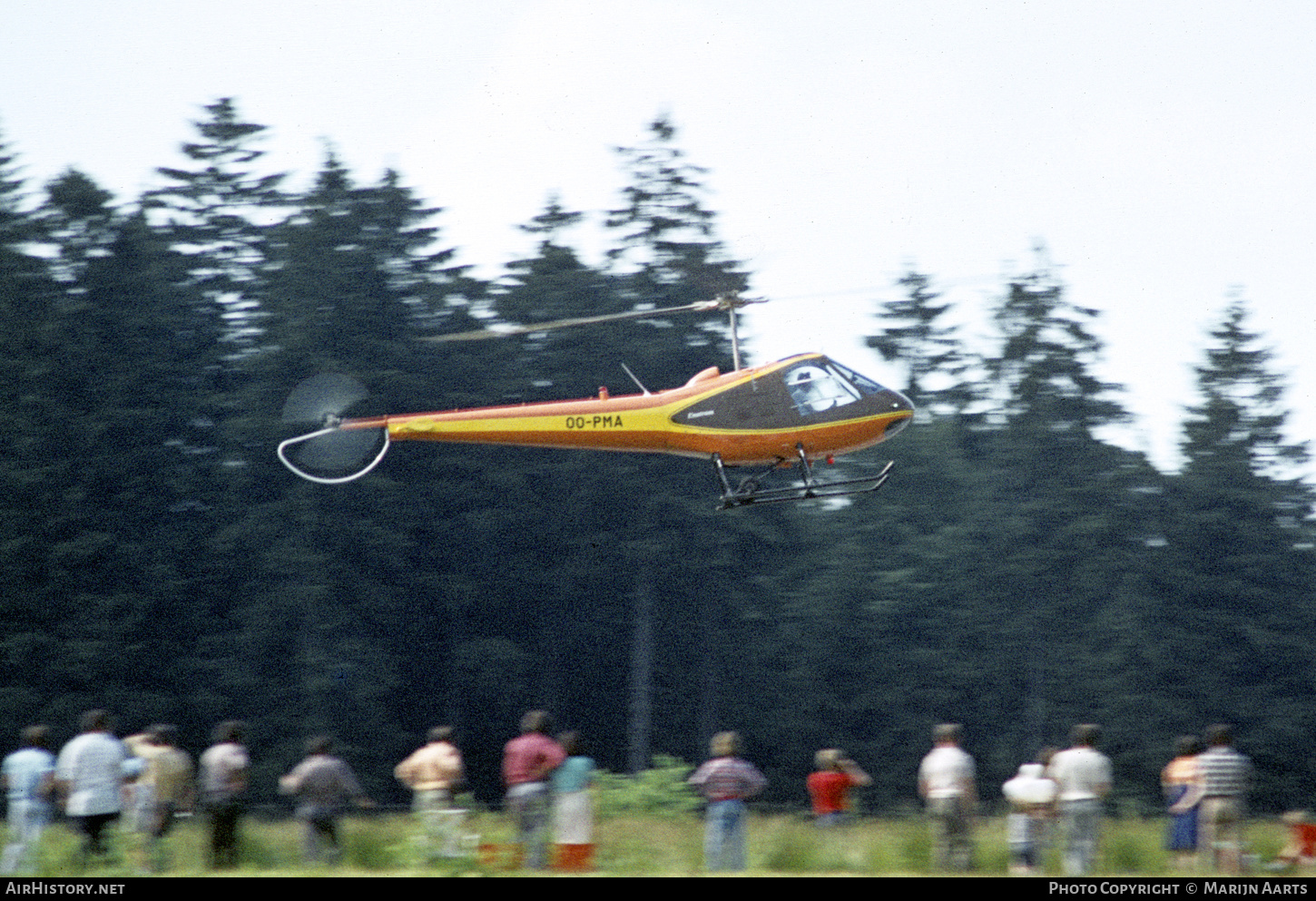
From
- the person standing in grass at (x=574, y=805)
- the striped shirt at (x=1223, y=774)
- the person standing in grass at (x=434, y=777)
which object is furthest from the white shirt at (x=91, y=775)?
the striped shirt at (x=1223, y=774)

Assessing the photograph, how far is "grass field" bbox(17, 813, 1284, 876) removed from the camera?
1353 cm

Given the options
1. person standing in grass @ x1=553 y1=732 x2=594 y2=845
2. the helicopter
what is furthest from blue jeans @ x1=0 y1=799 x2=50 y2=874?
the helicopter

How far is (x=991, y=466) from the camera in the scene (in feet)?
154

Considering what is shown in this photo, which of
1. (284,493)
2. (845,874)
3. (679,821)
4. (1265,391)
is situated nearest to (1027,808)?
(845,874)

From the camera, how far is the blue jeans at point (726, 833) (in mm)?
13867

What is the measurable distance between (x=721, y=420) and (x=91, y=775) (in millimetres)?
8207

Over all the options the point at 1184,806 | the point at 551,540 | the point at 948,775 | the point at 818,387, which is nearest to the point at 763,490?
the point at 818,387

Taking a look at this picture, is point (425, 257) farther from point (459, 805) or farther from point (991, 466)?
point (459, 805)

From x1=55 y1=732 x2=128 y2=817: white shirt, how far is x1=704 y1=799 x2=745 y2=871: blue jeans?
16.2ft

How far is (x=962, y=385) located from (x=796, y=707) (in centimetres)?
1186

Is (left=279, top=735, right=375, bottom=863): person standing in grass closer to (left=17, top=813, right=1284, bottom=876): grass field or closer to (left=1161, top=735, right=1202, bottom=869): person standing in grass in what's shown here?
(left=17, top=813, right=1284, bottom=876): grass field

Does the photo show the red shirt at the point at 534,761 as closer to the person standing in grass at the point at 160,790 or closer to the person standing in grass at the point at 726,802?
the person standing in grass at the point at 726,802

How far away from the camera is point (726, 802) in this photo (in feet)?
45.7

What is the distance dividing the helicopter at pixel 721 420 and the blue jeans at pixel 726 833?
5.04 meters
